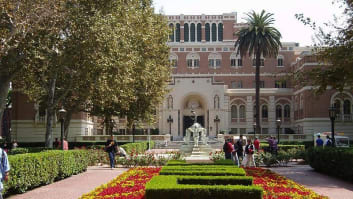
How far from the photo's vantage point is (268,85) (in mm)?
65875

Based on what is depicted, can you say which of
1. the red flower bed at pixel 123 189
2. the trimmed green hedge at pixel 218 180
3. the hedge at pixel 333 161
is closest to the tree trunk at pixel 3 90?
the red flower bed at pixel 123 189

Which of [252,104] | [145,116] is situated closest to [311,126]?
[252,104]

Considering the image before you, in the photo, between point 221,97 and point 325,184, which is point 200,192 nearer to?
point 325,184

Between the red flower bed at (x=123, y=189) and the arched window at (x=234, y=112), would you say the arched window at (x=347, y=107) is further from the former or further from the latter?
the red flower bed at (x=123, y=189)

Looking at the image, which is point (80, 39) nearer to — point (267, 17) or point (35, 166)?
point (35, 166)

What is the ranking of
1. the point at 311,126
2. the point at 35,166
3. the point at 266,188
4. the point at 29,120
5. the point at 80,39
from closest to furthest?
the point at 266,188
the point at 35,166
the point at 80,39
the point at 29,120
the point at 311,126

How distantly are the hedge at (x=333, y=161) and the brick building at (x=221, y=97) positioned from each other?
2879cm

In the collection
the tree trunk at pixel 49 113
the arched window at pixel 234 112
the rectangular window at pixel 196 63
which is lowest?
the tree trunk at pixel 49 113

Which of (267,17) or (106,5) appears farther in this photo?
(267,17)

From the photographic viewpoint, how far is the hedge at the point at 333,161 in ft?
53.7

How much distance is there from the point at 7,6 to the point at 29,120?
30.4 meters

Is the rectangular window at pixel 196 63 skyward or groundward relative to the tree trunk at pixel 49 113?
skyward

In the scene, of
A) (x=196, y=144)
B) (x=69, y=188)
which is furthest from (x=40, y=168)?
(x=196, y=144)

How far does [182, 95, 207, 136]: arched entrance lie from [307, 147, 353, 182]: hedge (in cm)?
4065
